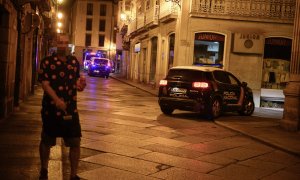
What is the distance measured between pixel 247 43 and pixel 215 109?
10.3m

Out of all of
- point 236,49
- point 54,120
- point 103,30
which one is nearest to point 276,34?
point 236,49

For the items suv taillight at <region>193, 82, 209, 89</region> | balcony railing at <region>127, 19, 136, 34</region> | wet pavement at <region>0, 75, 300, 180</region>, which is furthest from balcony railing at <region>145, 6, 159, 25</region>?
wet pavement at <region>0, 75, 300, 180</region>

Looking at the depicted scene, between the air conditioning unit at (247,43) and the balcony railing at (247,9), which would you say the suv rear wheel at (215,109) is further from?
the balcony railing at (247,9)

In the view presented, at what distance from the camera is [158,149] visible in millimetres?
9000

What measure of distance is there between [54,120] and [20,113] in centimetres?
786

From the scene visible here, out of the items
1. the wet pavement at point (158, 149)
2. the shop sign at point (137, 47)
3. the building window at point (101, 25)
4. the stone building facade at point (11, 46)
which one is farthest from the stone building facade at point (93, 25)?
the wet pavement at point (158, 149)

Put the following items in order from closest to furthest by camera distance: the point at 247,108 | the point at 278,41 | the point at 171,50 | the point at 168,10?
the point at 247,108
the point at 278,41
the point at 168,10
the point at 171,50

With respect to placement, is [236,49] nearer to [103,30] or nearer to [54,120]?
[54,120]

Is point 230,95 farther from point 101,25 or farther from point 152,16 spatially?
point 101,25

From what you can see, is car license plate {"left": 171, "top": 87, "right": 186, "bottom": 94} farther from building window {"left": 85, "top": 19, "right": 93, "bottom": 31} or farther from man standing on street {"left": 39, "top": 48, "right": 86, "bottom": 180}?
building window {"left": 85, "top": 19, "right": 93, "bottom": 31}

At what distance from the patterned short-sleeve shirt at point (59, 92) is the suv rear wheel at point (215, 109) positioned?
928 cm

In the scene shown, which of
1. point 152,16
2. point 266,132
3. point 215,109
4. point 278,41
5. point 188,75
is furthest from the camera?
point 152,16

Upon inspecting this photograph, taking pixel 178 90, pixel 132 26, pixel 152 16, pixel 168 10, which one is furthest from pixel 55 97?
pixel 132 26

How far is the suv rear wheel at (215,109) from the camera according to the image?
14.7 meters
